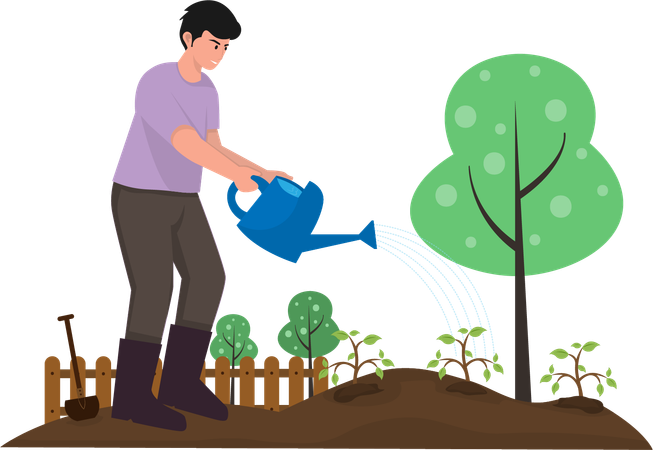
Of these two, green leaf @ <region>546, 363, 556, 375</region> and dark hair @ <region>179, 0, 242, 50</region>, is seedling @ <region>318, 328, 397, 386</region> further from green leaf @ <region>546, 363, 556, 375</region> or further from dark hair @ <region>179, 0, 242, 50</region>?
dark hair @ <region>179, 0, 242, 50</region>

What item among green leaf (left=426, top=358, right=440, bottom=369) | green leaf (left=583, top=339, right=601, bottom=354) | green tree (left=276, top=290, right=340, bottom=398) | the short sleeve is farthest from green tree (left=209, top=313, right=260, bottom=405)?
green leaf (left=583, top=339, right=601, bottom=354)

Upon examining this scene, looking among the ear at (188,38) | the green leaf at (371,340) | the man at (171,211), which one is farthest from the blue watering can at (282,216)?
the ear at (188,38)

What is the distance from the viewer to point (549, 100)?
241 inches

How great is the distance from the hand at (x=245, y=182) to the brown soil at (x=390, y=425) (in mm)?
1751

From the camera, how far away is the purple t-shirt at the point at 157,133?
5.43 meters

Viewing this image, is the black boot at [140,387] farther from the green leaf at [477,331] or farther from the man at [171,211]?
the green leaf at [477,331]

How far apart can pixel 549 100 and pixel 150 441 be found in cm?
404

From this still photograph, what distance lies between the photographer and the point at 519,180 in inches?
242

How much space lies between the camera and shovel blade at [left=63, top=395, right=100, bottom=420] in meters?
5.70

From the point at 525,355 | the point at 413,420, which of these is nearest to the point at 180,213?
the point at 413,420

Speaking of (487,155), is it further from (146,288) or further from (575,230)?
(146,288)

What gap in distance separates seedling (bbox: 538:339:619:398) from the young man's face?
350 centimetres

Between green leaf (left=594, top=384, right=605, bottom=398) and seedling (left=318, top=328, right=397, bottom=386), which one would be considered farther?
seedling (left=318, top=328, right=397, bottom=386)

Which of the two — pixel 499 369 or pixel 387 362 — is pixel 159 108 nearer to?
pixel 387 362
